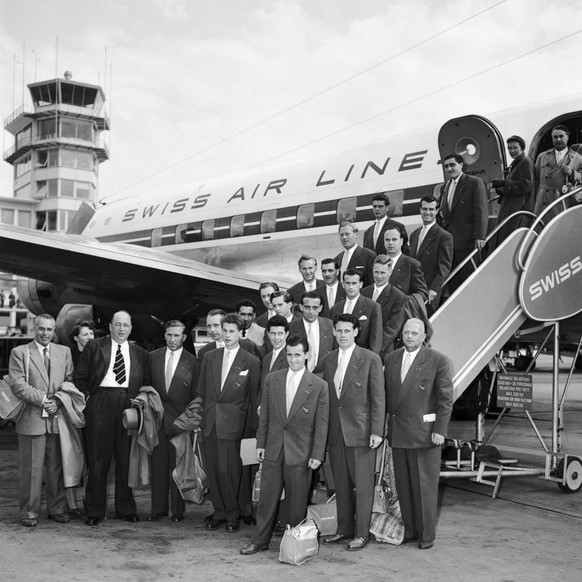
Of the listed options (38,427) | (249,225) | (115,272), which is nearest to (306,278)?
(38,427)

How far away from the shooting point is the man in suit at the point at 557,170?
8.53 m

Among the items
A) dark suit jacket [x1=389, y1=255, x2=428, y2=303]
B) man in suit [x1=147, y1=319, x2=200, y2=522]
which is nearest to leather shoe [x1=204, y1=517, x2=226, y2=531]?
man in suit [x1=147, y1=319, x2=200, y2=522]

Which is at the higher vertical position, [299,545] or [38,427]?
[38,427]

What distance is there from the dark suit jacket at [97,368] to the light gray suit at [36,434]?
24 centimetres

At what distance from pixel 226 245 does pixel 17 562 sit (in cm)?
953

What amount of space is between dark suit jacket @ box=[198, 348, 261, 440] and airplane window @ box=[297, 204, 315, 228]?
6.15 m

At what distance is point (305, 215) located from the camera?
12.7 metres

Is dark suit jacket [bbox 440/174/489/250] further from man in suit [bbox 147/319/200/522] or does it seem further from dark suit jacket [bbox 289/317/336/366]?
man in suit [bbox 147/319/200/522]

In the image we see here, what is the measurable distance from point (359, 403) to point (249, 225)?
323 inches

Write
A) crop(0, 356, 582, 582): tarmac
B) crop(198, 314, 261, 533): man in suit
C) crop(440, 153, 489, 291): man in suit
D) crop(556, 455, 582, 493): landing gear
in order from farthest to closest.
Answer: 1. crop(440, 153, 489, 291): man in suit
2. crop(556, 455, 582, 493): landing gear
3. crop(198, 314, 261, 533): man in suit
4. crop(0, 356, 582, 582): tarmac

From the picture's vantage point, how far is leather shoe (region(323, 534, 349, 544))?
236 inches

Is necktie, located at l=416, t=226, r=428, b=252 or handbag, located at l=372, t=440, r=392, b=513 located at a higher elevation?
necktie, located at l=416, t=226, r=428, b=252

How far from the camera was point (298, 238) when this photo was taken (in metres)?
12.8

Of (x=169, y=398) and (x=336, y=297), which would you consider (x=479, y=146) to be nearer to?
(x=336, y=297)
